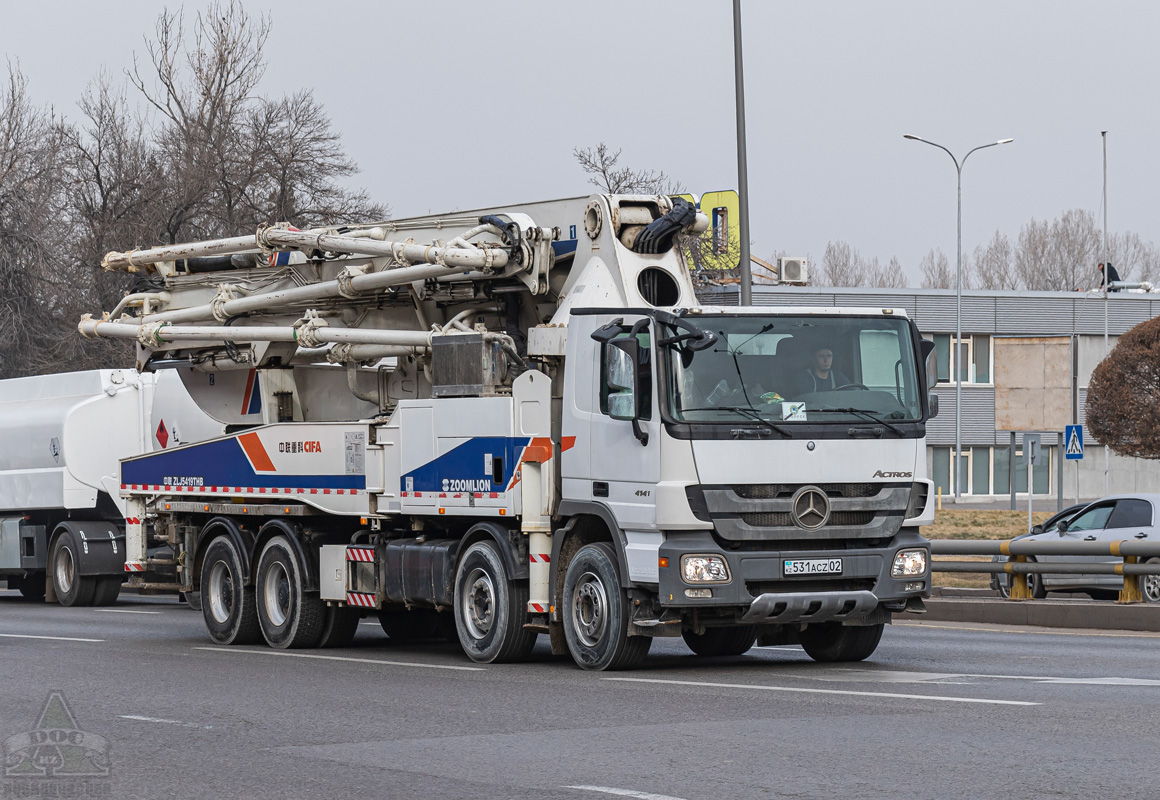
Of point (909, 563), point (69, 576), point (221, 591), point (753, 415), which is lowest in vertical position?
point (69, 576)

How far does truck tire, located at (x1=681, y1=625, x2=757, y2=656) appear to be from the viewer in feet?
47.0

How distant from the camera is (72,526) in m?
24.9

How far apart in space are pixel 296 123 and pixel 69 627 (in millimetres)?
25493

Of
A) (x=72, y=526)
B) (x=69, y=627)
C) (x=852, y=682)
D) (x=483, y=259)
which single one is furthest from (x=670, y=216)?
(x=72, y=526)

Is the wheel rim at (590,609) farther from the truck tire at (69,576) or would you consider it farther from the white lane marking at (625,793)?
the truck tire at (69,576)

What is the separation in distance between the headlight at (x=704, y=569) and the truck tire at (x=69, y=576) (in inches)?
572

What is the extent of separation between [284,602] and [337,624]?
1.86 feet

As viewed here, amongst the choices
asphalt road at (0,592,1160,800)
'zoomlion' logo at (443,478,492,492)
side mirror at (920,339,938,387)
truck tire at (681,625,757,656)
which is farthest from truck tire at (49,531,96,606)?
side mirror at (920,339,938,387)

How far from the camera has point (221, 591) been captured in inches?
682

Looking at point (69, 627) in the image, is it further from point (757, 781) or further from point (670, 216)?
point (757, 781)

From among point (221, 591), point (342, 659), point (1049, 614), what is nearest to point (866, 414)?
point (342, 659)

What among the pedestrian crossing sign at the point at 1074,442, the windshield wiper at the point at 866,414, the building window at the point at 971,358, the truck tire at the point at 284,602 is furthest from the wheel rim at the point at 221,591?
the building window at the point at 971,358

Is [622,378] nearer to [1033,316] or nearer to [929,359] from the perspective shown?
[929,359]

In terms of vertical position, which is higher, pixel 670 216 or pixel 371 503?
pixel 670 216
